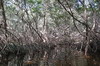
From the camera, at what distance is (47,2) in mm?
12750

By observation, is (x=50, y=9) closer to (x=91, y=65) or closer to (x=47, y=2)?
(x=47, y=2)

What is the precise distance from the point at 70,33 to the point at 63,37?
0.68 m

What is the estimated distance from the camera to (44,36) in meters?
12.6

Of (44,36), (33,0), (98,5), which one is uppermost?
(33,0)

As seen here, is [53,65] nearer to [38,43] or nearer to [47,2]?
[38,43]

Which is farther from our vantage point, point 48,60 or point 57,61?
point 48,60

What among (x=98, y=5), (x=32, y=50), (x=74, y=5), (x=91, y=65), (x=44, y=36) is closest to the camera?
(x=91, y=65)

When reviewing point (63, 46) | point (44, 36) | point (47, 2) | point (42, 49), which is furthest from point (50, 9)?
point (63, 46)

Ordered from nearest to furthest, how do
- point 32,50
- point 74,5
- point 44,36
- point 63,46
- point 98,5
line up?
point 98,5 < point 74,5 < point 44,36 < point 32,50 < point 63,46

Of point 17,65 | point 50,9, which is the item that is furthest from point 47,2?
point 17,65

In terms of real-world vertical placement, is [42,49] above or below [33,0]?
below

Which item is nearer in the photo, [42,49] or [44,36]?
[44,36]

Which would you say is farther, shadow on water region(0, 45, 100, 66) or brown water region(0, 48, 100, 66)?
shadow on water region(0, 45, 100, 66)

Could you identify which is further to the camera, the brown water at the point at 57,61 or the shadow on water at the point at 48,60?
the shadow on water at the point at 48,60
